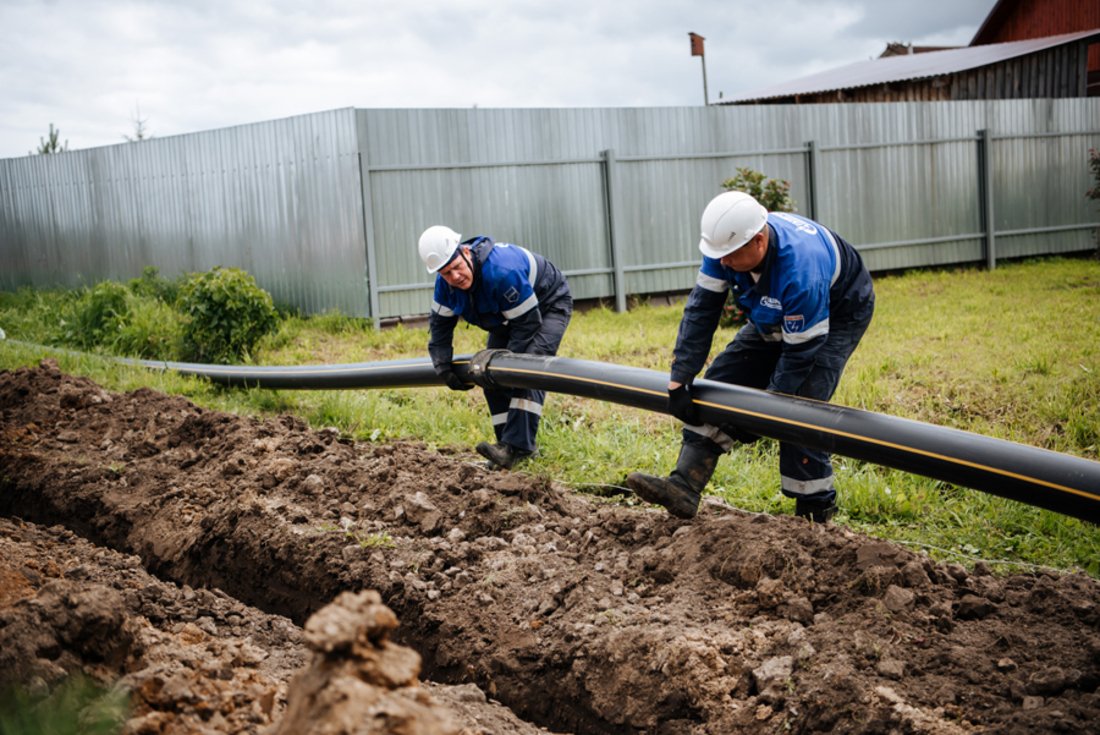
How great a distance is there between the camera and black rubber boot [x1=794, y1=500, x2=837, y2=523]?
481 centimetres

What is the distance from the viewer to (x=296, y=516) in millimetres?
4906

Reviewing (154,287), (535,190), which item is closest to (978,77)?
(535,190)

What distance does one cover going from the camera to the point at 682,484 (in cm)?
455

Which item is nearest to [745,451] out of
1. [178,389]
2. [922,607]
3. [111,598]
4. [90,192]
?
[922,607]

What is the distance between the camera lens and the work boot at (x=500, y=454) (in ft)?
19.2

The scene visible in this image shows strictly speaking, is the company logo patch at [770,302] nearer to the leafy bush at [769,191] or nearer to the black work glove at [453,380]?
the black work glove at [453,380]

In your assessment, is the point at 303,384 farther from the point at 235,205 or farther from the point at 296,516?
the point at 235,205

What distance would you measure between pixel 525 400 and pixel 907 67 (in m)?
18.8

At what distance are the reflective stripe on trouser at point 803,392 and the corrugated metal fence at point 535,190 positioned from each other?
6745 millimetres

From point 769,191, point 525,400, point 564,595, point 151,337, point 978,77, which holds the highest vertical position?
point 978,77

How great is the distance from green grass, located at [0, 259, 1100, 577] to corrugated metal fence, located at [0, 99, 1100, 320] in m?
0.99

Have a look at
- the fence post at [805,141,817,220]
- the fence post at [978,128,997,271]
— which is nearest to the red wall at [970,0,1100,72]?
the fence post at [978,128,997,271]

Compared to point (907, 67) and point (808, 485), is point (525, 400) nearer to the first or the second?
point (808, 485)

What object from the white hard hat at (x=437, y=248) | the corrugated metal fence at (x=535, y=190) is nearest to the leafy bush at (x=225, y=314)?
the corrugated metal fence at (x=535, y=190)
